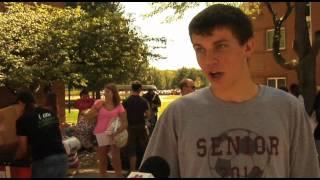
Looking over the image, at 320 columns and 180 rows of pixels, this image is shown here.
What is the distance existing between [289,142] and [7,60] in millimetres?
16375

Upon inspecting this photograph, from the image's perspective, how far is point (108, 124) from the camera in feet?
29.4

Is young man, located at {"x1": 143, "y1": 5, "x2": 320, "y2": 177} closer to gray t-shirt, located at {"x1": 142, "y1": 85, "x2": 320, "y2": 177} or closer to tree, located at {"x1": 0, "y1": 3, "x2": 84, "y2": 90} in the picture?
gray t-shirt, located at {"x1": 142, "y1": 85, "x2": 320, "y2": 177}

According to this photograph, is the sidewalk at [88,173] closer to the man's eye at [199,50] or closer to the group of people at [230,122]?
the group of people at [230,122]

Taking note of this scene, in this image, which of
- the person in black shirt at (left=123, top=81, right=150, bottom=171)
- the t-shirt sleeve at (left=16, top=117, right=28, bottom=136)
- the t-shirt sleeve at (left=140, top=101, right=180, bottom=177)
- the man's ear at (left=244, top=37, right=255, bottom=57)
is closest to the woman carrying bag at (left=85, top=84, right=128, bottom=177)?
the person in black shirt at (left=123, top=81, right=150, bottom=171)

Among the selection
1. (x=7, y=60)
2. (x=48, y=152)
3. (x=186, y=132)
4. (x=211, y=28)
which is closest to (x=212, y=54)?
(x=211, y=28)

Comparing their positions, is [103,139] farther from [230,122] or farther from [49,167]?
[230,122]

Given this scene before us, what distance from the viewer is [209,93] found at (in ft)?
6.82

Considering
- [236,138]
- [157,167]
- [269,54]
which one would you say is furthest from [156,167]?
[269,54]

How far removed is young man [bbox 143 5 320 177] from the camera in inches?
77.5

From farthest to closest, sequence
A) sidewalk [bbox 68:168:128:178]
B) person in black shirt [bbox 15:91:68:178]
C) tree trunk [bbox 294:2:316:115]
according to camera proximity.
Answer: tree trunk [bbox 294:2:316:115], sidewalk [bbox 68:168:128:178], person in black shirt [bbox 15:91:68:178]

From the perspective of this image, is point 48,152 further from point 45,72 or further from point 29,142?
point 45,72

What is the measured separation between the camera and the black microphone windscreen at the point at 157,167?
192 centimetres

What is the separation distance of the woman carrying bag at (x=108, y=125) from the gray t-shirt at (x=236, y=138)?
6833mm

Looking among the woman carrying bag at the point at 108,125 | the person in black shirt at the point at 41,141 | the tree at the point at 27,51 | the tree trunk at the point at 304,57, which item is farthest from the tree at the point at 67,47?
the person in black shirt at the point at 41,141
